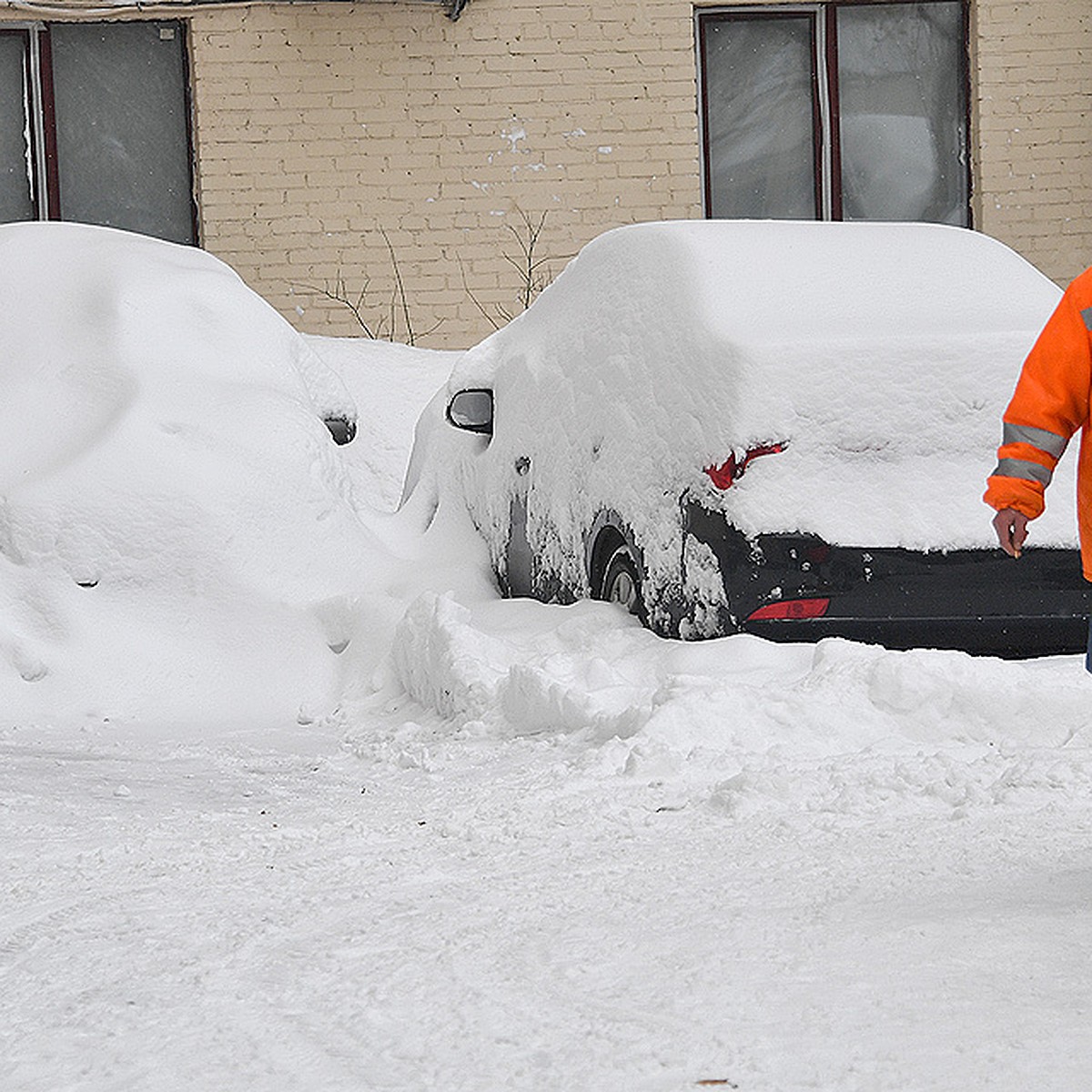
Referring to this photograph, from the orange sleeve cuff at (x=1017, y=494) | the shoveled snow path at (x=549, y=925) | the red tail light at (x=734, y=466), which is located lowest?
the shoveled snow path at (x=549, y=925)

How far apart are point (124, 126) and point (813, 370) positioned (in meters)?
8.71

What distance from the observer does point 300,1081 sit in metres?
2.26

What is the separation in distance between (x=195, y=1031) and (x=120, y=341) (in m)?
4.63

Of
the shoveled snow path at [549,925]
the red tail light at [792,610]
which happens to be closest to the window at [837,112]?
the red tail light at [792,610]

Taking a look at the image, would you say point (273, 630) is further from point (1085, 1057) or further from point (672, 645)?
point (1085, 1057)

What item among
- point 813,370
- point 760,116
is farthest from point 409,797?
point 760,116

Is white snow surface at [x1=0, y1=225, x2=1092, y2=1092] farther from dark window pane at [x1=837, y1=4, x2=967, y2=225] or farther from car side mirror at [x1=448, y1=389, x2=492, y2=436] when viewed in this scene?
dark window pane at [x1=837, y1=4, x2=967, y2=225]

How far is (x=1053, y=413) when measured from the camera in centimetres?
305

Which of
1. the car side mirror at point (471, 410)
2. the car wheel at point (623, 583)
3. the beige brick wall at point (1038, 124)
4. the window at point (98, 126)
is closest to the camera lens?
the car wheel at point (623, 583)

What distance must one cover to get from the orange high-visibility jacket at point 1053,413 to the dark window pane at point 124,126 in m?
9.83

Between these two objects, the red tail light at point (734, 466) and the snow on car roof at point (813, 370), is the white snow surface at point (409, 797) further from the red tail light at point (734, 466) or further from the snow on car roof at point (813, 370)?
the red tail light at point (734, 466)

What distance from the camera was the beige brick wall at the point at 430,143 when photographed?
1171 centimetres

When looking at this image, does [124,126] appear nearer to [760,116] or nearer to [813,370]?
[760,116]

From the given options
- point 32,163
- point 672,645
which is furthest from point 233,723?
point 32,163
